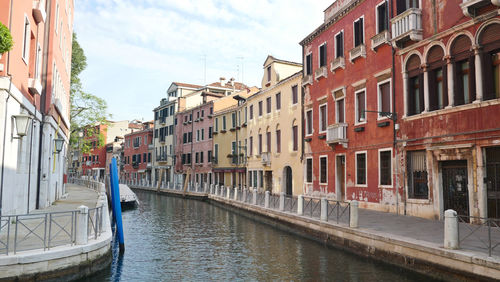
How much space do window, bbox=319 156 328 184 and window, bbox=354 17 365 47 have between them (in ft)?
21.5

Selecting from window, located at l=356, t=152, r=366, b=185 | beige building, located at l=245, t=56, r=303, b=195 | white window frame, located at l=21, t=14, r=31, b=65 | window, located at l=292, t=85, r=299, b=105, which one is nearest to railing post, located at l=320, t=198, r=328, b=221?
window, located at l=356, t=152, r=366, b=185

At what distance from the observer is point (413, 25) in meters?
14.8

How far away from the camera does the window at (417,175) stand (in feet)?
48.2

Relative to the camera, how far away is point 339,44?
2123 centimetres

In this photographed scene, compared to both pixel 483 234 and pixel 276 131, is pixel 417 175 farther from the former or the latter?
pixel 276 131

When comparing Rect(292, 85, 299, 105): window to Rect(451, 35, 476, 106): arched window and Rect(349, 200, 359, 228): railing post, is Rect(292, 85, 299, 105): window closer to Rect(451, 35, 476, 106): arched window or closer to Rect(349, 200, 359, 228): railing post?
Rect(451, 35, 476, 106): arched window

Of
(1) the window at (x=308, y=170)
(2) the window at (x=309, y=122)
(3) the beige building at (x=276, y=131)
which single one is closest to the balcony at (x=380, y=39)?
(2) the window at (x=309, y=122)

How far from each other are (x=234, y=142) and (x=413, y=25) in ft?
82.7

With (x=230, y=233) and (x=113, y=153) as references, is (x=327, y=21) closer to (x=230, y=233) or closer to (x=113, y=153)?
(x=230, y=233)

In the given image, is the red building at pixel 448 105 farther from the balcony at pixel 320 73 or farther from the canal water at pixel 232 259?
the balcony at pixel 320 73

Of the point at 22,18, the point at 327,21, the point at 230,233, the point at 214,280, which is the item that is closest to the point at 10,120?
the point at 22,18

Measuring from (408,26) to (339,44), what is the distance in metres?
6.39

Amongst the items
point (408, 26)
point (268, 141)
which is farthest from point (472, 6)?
point (268, 141)

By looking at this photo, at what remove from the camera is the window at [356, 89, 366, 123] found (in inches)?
730
